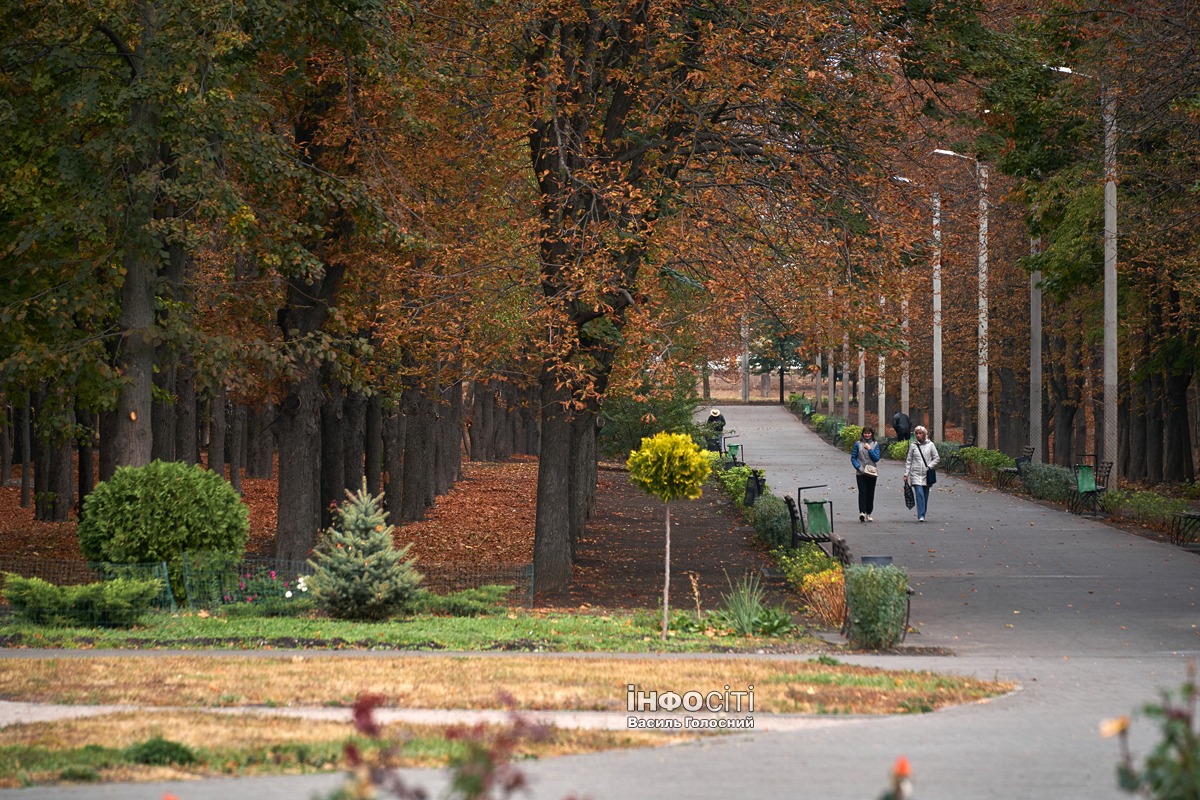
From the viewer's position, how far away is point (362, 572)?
1662 cm

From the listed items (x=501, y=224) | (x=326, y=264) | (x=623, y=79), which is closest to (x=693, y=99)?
(x=623, y=79)

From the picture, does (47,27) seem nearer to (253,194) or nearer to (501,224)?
(253,194)

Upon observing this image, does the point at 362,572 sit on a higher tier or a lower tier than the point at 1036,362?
lower

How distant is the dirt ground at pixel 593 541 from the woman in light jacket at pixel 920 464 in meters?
3.79

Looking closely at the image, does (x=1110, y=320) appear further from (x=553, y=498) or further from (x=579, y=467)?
(x=553, y=498)

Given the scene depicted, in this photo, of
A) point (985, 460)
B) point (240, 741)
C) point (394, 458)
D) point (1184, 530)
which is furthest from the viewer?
point (985, 460)

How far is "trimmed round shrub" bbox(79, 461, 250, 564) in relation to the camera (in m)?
18.5

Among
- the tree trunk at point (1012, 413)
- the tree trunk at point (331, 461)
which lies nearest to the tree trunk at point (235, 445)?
the tree trunk at point (331, 461)

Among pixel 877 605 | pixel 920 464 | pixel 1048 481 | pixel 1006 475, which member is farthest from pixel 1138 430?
pixel 877 605

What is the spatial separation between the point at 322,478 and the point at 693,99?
11995 mm

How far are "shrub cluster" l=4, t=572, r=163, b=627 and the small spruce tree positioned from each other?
1.93 metres

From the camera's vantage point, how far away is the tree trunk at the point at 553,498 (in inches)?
890

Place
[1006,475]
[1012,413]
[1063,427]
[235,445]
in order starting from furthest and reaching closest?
[1012,413] → [1063,427] → [1006,475] → [235,445]

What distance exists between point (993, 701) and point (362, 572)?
25.3 feet
